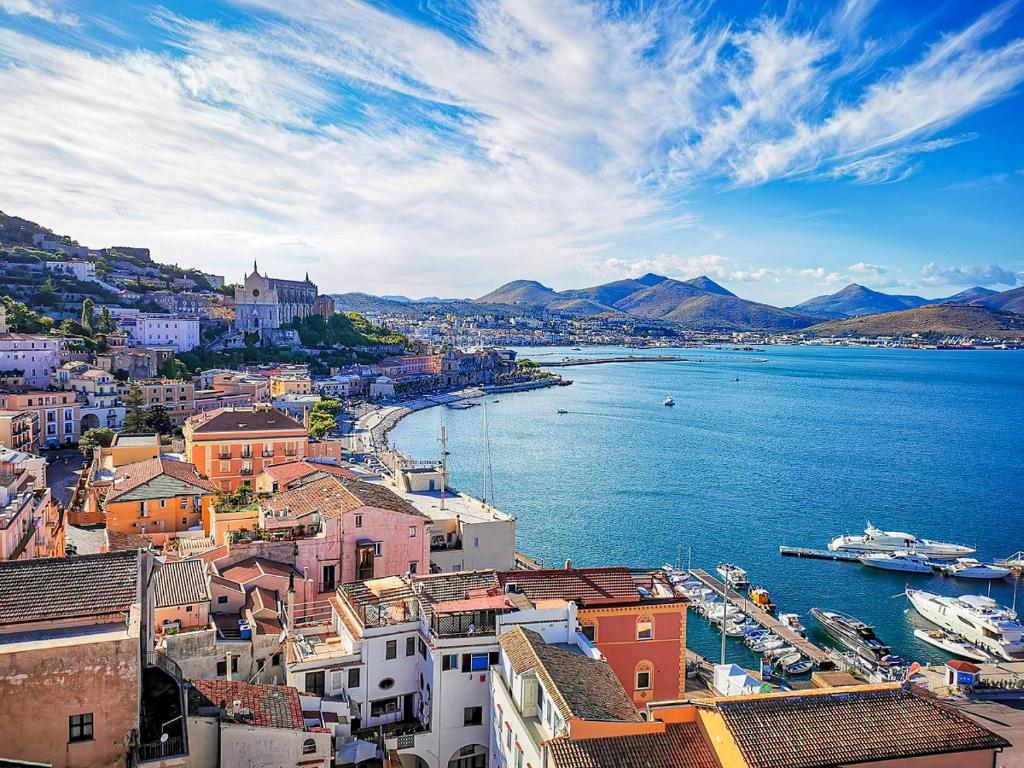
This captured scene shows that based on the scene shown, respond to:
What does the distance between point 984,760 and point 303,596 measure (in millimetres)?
9581

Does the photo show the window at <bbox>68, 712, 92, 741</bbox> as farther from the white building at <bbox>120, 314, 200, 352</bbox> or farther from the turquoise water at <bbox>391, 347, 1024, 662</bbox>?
the white building at <bbox>120, 314, 200, 352</bbox>

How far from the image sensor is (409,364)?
80438mm

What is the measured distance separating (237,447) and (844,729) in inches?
692

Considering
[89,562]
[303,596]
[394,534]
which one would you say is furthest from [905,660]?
[89,562]

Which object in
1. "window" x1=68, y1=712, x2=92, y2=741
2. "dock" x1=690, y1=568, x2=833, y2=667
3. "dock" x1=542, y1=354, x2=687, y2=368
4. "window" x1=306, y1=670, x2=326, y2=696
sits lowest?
"dock" x1=690, y1=568, x2=833, y2=667

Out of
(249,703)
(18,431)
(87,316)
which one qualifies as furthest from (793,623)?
(87,316)

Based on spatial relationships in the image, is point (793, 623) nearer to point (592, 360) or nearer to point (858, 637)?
point (858, 637)

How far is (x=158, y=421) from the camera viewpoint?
32688mm

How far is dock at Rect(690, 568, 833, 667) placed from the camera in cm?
1776

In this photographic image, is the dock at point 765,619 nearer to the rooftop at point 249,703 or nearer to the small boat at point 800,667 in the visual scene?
the small boat at point 800,667

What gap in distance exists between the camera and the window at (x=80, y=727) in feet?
21.4

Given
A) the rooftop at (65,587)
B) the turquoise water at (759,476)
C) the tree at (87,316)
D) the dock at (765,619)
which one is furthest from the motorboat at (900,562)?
the tree at (87,316)

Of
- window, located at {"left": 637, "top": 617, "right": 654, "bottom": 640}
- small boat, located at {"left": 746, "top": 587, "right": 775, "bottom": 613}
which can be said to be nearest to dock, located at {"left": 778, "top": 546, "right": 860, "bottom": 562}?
small boat, located at {"left": 746, "top": 587, "right": 775, "bottom": 613}

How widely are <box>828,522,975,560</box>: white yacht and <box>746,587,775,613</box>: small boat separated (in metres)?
6.20
